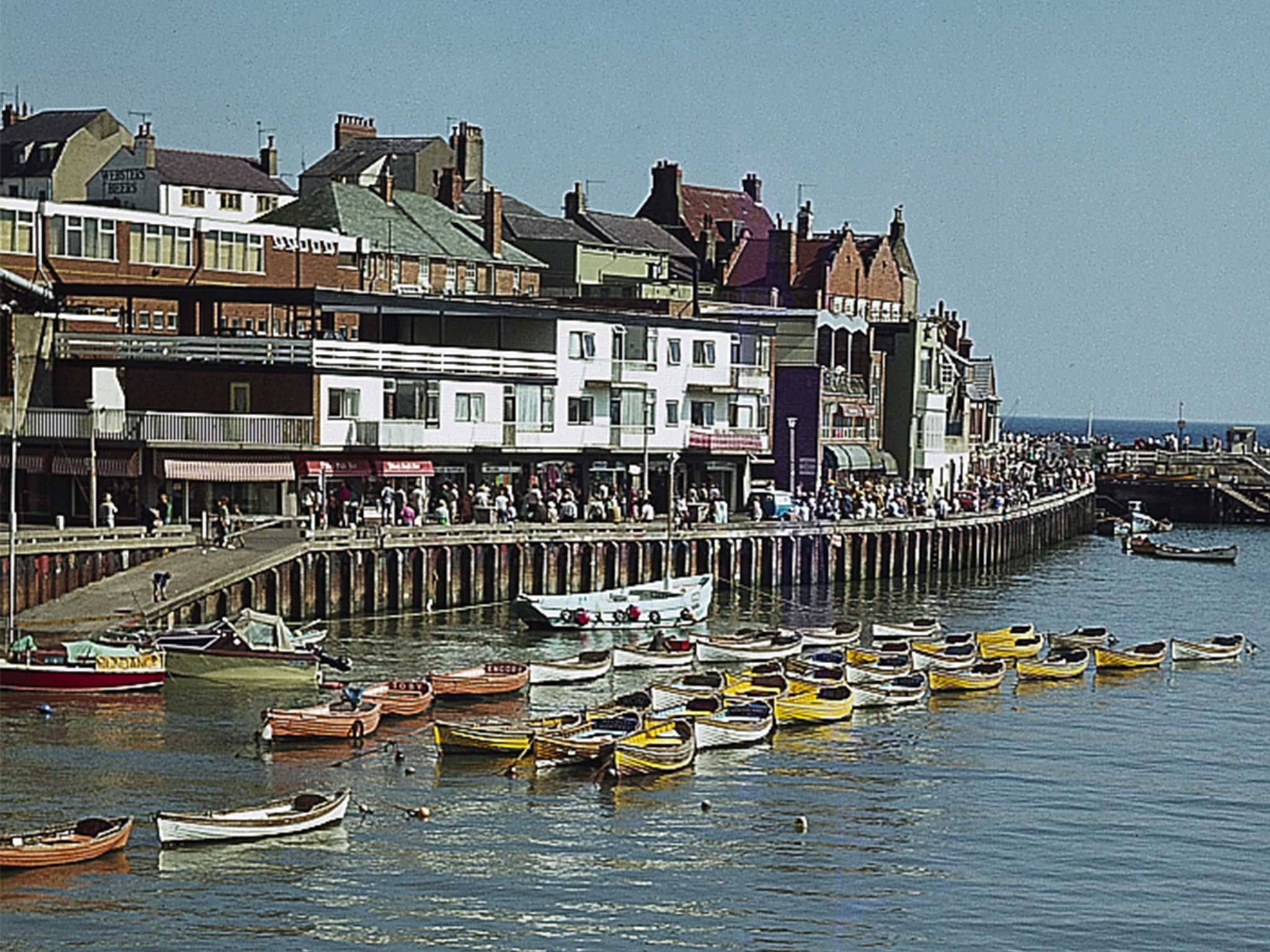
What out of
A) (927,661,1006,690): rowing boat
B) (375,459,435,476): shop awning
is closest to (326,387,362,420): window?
(375,459,435,476): shop awning

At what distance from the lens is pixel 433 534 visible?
84.1 meters

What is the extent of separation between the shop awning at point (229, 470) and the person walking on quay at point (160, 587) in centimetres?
1313

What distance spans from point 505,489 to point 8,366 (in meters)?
21.3

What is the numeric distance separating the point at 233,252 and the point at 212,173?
25814 millimetres

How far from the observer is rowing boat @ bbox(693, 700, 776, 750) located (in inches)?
2286

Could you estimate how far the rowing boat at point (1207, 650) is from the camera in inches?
3167

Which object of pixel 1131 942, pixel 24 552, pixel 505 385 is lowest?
pixel 1131 942

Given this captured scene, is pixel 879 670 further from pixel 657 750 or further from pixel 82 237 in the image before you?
pixel 82 237

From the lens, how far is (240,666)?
64312mm

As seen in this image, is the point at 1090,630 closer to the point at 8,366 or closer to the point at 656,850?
the point at 656,850

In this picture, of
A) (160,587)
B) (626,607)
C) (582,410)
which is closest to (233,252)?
(582,410)

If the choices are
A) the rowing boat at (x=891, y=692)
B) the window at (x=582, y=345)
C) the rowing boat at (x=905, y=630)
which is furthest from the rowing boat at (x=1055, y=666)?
the window at (x=582, y=345)

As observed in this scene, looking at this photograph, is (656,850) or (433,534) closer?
(656,850)

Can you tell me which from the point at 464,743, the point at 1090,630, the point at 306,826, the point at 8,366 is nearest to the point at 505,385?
the point at 8,366
